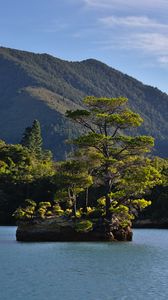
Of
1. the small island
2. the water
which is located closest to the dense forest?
the small island

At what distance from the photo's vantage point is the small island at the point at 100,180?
193 ft

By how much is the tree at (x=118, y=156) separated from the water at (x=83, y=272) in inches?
294

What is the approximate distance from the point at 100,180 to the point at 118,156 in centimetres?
302

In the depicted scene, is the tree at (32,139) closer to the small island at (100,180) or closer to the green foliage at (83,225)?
the small island at (100,180)

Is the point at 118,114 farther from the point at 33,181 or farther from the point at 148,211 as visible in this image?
the point at 33,181

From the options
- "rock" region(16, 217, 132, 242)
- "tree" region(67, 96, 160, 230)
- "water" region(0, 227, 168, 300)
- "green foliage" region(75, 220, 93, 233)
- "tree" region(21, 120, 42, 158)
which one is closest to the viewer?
"water" region(0, 227, 168, 300)

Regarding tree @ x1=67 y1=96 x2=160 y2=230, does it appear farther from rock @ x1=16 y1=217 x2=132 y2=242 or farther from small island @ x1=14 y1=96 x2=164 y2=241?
rock @ x1=16 y1=217 x2=132 y2=242

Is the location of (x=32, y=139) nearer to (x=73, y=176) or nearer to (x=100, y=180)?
(x=100, y=180)

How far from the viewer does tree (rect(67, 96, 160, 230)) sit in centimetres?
5934

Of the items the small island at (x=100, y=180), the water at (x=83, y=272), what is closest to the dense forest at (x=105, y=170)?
the small island at (x=100, y=180)

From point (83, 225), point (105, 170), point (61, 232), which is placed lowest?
point (61, 232)

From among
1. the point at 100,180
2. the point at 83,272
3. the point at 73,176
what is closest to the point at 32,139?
the point at 100,180

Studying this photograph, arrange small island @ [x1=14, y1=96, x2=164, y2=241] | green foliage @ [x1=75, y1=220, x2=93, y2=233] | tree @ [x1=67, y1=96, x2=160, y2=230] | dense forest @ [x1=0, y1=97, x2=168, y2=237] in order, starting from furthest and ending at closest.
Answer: tree @ [x1=67, y1=96, x2=160, y2=230] → dense forest @ [x1=0, y1=97, x2=168, y2=237] → small island @ [x1=14, y1=96, x2=164, y2=241] → green foliage @ [x1=75, y1=220, x2=93, y2=233]

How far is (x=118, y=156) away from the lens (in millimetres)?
61438
